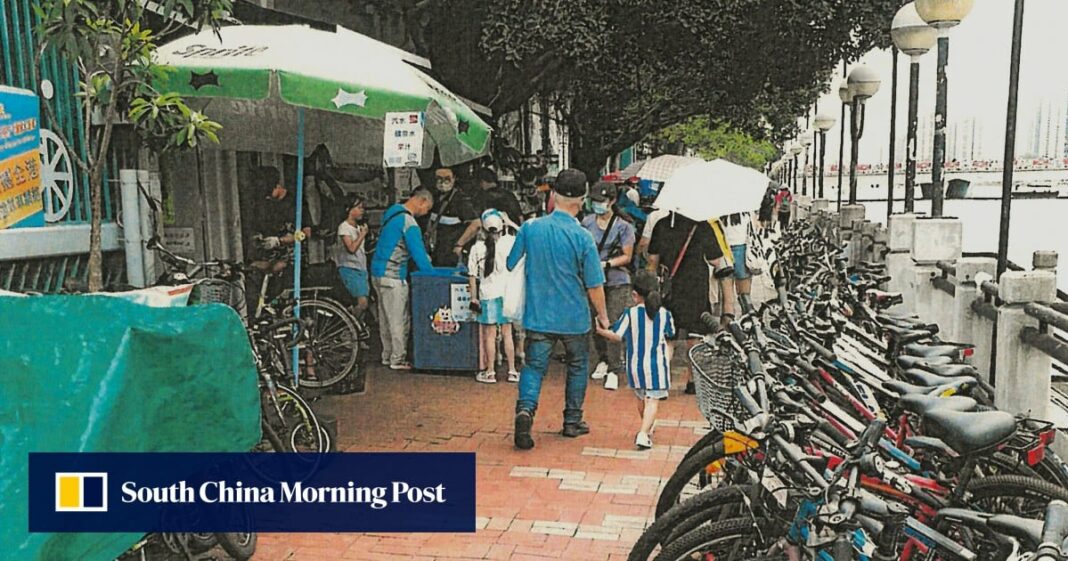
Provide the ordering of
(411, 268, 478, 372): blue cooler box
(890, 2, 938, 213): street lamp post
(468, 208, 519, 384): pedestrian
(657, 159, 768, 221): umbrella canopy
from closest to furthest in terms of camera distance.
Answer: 1. (657, 159, 768, 221): umbrella canopy
2. (468, 208, 519, 384): pedestrian
3. (411, 268, 478, 372): blue cooler box
4. (890, 2, 938, 213): street lamp post

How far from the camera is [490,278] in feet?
26.2

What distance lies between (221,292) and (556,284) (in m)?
2.26

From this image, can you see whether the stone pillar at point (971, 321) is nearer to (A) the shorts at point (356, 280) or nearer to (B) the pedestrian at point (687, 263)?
(B) the pedestrian at point (687, 263)

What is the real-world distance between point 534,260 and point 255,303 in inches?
106

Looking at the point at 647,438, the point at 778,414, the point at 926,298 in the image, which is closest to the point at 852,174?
the point at 926,298

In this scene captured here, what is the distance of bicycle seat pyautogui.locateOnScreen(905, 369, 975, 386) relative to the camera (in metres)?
4.09

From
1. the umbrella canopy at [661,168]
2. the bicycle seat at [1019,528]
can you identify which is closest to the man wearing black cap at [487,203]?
the umbrella canopy at [661,168]

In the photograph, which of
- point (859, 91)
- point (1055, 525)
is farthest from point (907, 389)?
point (859, 91)

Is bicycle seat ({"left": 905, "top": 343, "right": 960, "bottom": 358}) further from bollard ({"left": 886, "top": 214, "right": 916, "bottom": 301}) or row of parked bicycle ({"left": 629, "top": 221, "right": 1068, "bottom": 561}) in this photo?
bollard ({"left": 886, "top": 214, "right": 916, "bottom": 301})

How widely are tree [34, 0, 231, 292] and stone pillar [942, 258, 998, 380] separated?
18.0 ft

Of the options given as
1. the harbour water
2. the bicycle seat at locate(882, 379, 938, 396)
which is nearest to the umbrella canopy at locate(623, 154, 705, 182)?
the harbour water

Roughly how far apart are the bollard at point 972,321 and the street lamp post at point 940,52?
7.05 ft

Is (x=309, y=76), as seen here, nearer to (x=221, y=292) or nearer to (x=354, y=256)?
(x=221, y=292)

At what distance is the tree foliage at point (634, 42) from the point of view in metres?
9.71
